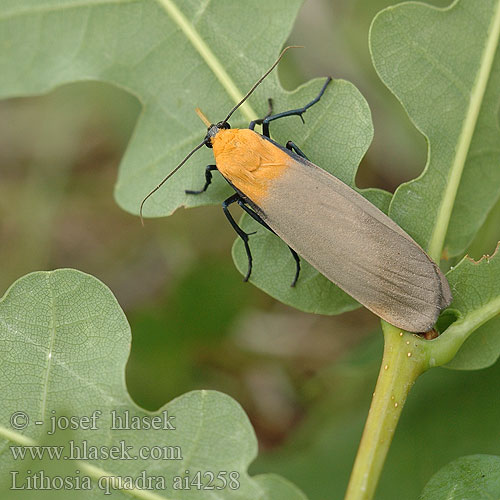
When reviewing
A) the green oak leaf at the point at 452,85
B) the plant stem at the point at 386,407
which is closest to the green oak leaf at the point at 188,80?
the green oak leaf at the point at 452,85

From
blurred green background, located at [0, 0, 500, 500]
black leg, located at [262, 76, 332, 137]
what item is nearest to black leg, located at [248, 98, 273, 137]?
black leg, located at [262, 76, 332, 137]

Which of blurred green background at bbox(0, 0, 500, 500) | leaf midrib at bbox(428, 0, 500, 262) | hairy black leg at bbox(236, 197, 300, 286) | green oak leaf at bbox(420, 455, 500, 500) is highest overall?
leaf midrib at bbox(428, 0, 500, 262)

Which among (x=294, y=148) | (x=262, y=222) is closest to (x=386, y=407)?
(x=262, y=222)

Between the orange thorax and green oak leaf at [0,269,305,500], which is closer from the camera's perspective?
green oak leaf at [0,269,305,500]

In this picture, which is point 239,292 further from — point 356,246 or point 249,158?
point 356,246

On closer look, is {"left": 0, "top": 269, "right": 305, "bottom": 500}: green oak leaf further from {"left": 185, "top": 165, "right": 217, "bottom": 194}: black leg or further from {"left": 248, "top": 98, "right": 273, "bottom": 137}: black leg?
{"left": 248, "top": 98, "right": 273, "bottom": 137}: black leg
